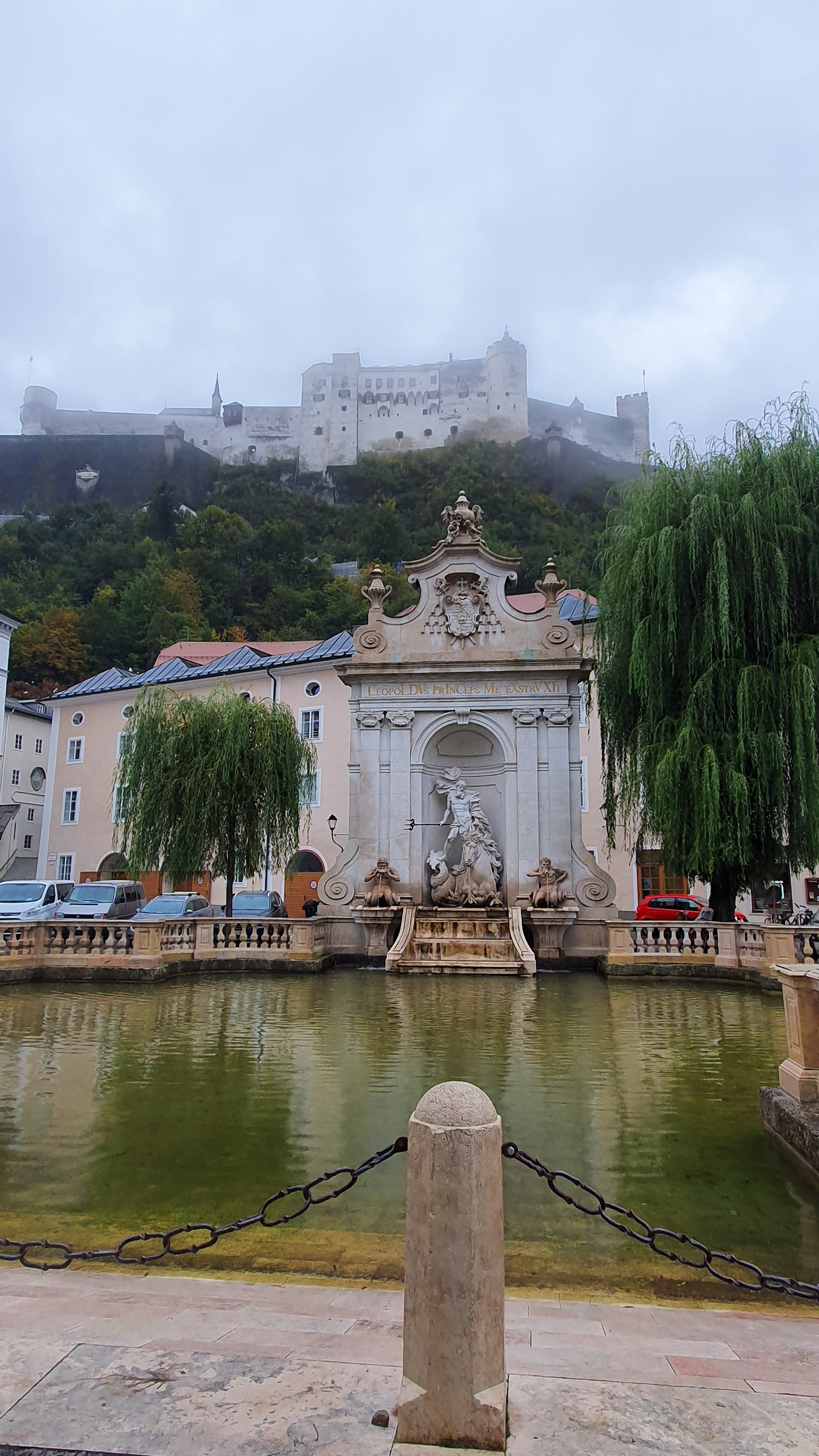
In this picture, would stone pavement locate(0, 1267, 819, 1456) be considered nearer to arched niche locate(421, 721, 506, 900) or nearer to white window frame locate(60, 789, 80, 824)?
arched niche locate(421, 721, 506, 900)

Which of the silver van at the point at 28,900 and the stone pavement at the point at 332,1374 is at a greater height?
the silver van at the point at 28,900

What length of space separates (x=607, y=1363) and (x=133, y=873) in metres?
23.0

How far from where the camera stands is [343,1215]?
4977mm

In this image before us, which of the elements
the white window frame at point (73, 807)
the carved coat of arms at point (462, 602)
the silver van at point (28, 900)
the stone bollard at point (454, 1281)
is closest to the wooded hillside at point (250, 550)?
the white window frame at point (73, 807)

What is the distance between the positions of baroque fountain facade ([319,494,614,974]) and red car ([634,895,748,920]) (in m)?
8.57

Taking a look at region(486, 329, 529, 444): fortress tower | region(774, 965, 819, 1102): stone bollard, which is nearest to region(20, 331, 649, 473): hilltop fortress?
region(486, 329, 529, 444): fortress tower

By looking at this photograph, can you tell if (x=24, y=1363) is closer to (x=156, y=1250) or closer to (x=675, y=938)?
(x=156, y=1250)

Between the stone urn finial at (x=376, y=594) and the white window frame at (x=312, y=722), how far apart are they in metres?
16.2

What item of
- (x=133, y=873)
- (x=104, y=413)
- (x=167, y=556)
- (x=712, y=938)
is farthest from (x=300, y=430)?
(x=712, y=938)

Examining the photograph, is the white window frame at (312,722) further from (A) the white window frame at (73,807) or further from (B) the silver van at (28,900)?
(B) the silver van at (28,900)

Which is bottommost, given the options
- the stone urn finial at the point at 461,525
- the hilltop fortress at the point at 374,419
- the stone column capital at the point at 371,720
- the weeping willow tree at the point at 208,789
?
the weeping willow tree at the point at 208,789

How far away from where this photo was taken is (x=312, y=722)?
38.9m

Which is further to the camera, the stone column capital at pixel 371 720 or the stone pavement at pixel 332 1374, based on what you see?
the stone column capital at pixel 371 720

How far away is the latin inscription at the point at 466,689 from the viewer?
21.5m
